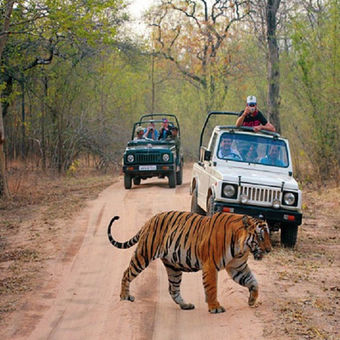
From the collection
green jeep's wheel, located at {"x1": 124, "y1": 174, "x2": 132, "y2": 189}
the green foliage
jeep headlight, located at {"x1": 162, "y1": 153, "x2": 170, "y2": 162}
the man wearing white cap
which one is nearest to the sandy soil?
the man wearing white cap

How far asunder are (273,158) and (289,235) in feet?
4.69

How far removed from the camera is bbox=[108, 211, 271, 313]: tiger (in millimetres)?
6012

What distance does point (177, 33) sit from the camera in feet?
114

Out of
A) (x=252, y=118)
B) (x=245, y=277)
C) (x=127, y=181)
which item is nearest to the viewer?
(x=245, y=277)

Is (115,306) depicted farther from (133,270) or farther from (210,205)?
(210,205)

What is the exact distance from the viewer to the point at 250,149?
10.5 metres

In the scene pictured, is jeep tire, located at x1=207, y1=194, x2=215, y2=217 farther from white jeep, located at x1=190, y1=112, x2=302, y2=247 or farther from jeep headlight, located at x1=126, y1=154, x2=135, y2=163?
jeep headlight, located at x1=126, y1=154, x2=135, y2=163

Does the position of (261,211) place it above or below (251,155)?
below

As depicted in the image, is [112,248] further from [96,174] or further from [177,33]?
[177,33]

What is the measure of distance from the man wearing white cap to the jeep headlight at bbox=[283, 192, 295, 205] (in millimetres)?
1741

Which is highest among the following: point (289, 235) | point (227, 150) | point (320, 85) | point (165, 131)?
point (320, 85)

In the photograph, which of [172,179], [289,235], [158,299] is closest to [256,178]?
[289,235]

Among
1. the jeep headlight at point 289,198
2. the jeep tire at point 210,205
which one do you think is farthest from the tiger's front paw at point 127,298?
the jeep headlight at point 289,198

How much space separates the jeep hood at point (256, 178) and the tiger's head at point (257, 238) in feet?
10.7
